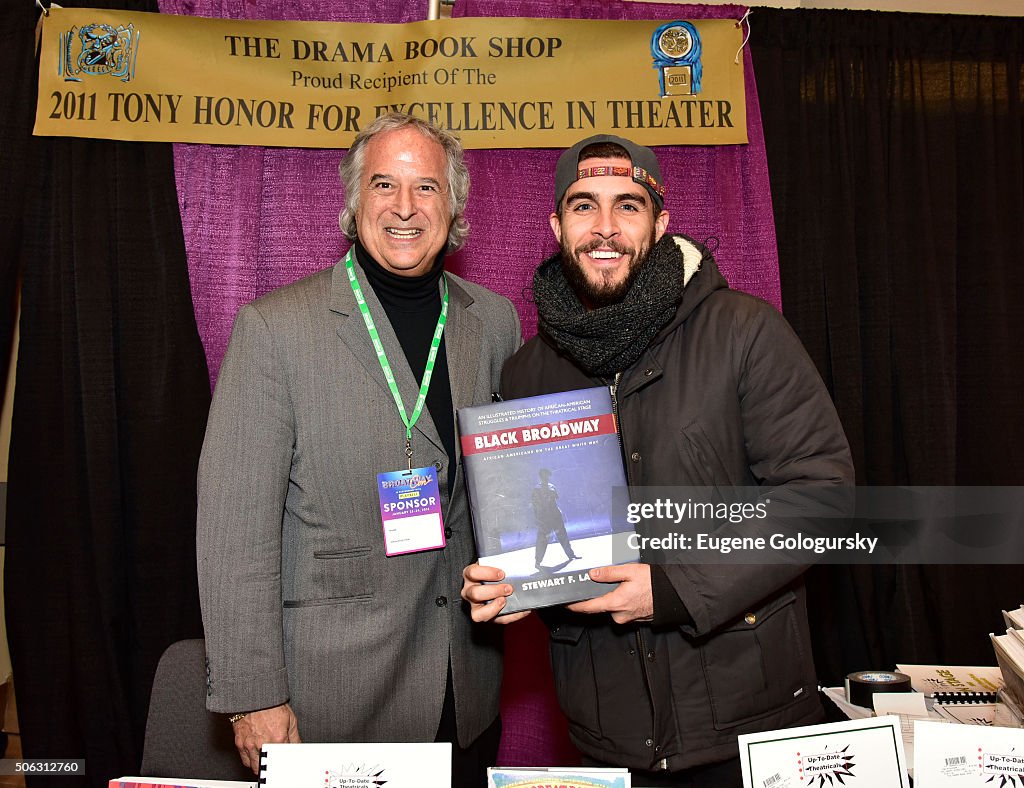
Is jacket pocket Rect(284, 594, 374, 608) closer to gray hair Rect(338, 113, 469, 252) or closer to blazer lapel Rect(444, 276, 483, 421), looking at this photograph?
blazer lapel Rect(444, 276, 483, 421)

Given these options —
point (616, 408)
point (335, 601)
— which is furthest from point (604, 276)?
point (335, 601)

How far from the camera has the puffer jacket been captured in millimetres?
1626

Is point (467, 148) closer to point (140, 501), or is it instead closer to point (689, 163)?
point (689, 163)

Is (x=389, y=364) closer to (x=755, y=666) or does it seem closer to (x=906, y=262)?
(x=755, y=666)

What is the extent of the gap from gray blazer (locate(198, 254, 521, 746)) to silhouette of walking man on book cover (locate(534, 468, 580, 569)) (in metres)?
0.40

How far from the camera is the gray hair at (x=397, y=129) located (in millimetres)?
2080

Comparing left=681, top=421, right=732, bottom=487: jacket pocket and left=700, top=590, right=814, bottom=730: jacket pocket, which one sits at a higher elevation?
left=681, top=421, right=732, bottom=487: jacket pocket

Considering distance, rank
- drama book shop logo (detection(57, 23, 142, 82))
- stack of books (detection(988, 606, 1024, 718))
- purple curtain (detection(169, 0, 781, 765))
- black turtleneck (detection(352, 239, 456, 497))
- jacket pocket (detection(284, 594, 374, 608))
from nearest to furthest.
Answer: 1. stack of books (detection(988, 606, 1024, 718))
2. jacket pocket (detection(284, 594, 374, 608))
3. black turtleneck (detection(352, 239, 456, 497))
4. drama book shop logo (detection(57, 23, 142, 82))
5. purple curtain (detection(169, 0, 781, 765))

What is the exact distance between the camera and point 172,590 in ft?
10.0

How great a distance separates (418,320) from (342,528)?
0.56m

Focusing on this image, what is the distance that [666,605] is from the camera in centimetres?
158

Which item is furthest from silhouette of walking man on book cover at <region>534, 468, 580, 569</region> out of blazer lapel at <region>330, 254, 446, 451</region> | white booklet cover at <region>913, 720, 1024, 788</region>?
white booklet cover at <region>913, 720, 1024, 788</region>

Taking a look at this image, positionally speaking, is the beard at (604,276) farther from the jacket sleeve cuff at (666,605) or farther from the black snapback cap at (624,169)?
the jacket sleeve cuff at (666,605)

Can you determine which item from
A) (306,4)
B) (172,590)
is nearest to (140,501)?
(172,590)
